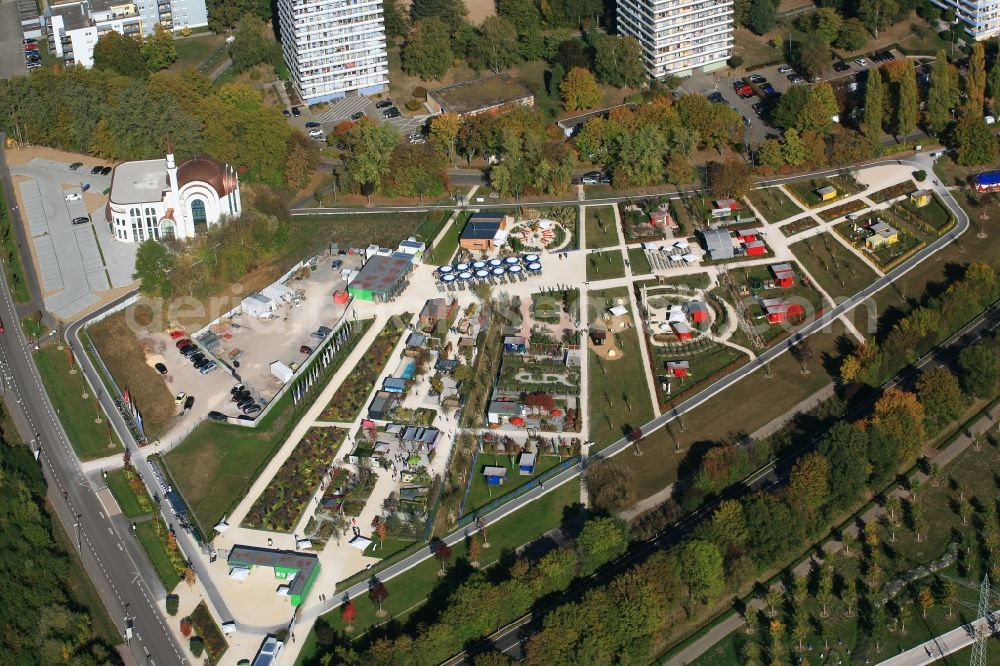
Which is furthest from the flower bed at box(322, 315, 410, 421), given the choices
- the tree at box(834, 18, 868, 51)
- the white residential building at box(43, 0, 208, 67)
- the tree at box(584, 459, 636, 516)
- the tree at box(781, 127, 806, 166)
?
the tree at box(834, 18, 868, 51)

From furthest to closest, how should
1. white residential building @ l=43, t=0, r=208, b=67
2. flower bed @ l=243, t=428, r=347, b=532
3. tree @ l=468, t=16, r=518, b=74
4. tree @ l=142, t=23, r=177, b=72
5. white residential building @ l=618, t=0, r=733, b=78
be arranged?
white residential building @ l=43, t=0, r=208, b=67 → tree @ l=142, t=23, r=177, b=72 → tree @ l=468, t=16, r=518, b=74 → white residential building @ l=618, t=0, r=733, b=78 → flower bed @ l=243, t=428, r=347, b=532

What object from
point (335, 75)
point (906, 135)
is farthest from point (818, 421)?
point (335, 75)

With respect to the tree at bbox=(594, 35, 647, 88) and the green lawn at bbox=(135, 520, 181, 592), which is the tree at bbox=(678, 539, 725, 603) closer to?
the green lawn at bbox=(135, 520, 181, 592)

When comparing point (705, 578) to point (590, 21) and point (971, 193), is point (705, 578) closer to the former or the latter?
point (971, 193)

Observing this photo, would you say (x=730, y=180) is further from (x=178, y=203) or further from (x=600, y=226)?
(x=178, y=203)

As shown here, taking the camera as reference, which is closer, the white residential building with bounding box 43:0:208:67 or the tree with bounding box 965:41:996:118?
the tree with bounding box 965:41:996:118

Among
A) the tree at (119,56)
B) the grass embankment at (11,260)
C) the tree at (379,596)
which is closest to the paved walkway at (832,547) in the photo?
the tree at (379,596)
